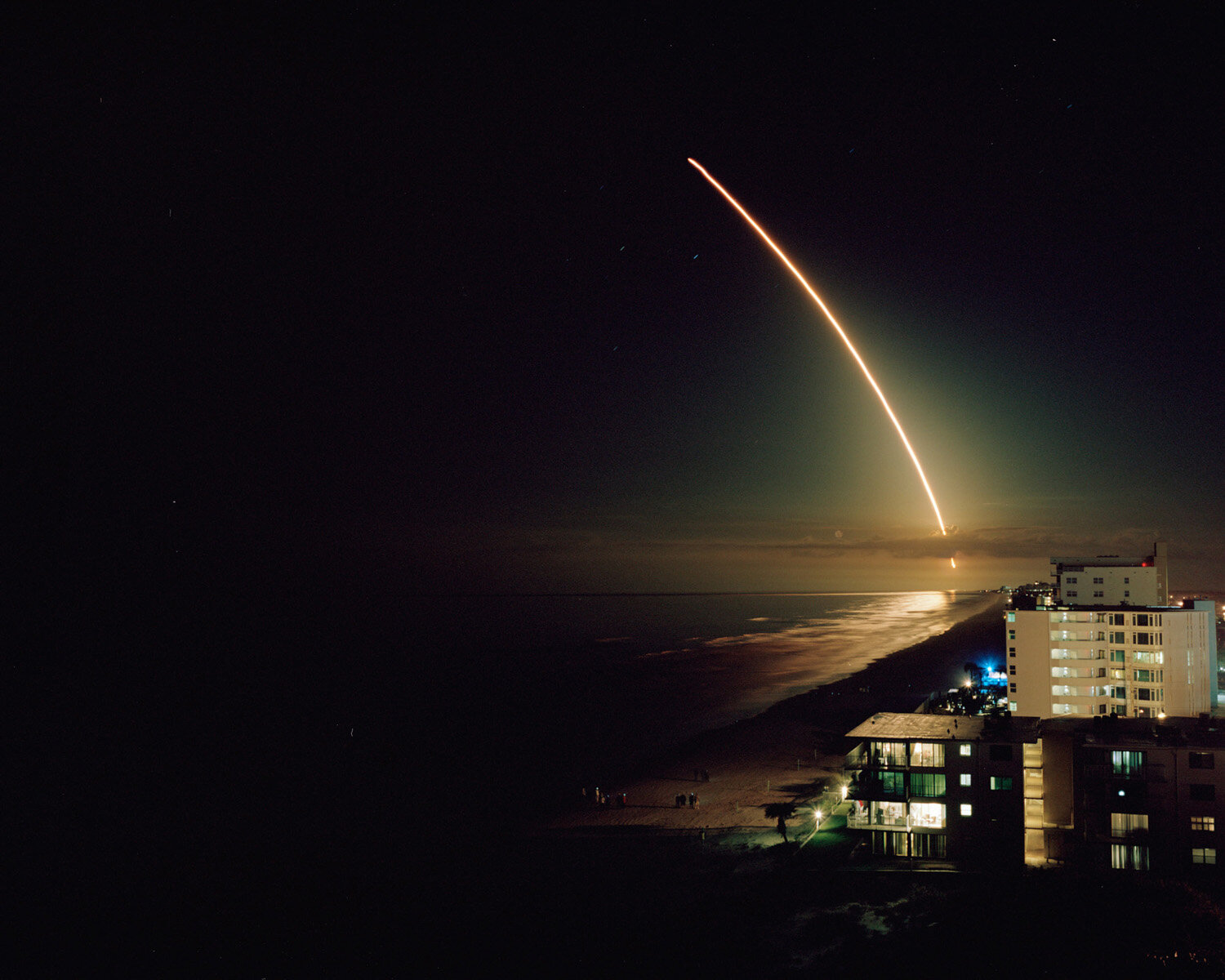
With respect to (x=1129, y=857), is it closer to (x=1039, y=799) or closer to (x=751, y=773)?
(x=1039, y=799)

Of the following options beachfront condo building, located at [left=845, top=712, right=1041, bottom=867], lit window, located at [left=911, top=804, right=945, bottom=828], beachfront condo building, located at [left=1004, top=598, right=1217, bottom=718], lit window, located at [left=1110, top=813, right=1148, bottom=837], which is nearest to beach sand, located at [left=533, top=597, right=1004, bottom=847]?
beachfront condo building, located at [left=845, top=712, right=1041, bottom=867]

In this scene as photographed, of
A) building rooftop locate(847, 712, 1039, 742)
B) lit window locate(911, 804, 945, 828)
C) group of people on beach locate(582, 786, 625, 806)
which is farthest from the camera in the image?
group of people on beach locate(582, 786, 625, 806)

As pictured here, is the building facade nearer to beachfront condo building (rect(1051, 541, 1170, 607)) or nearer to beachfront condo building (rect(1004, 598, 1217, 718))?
beachfront condo building (rect(1004, 598, 1217, 718))

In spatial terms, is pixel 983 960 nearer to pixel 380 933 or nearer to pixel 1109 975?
pixel 1109 975

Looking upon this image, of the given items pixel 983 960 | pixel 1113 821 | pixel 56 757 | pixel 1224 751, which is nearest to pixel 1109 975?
pixel 983 960

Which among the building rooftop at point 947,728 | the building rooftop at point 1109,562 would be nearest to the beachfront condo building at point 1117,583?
the building rooftop at point 1109,562
